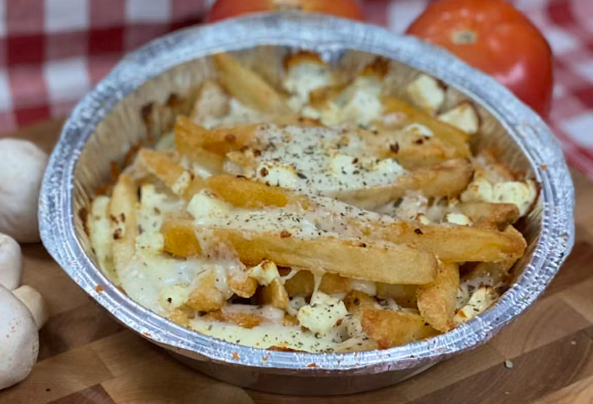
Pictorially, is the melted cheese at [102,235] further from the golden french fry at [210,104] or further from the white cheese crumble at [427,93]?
the white cheese crumble at [427,93]

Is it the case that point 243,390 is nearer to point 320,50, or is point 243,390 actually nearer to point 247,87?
point 247,87

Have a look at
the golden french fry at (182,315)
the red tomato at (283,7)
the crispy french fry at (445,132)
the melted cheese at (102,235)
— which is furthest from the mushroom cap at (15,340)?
the red tomato at (283,7)

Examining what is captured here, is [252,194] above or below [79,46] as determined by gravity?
above

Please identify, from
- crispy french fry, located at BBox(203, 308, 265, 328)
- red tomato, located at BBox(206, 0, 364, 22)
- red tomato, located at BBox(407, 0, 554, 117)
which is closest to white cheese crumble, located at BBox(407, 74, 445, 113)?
red tomato, located at BBox(407, 0, 554, 117)

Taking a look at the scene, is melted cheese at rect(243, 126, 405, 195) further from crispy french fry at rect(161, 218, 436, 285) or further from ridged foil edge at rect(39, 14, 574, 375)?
ridged foil edge at rect(39, 14, 574, 375)

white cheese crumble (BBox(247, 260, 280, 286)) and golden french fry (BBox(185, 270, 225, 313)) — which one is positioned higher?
white cheese crumble (BBox(247, 260, 280, 286))

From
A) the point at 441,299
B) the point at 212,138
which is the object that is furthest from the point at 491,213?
the point at 212,138
